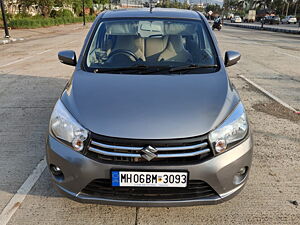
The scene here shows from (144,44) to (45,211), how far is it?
210cm

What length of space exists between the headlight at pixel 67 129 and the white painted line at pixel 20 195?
2.75 feet

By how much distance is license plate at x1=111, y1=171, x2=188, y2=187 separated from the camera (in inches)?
84.6

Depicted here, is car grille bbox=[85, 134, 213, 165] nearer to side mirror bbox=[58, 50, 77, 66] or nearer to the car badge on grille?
the car badge on grille

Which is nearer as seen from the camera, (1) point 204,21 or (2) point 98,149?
(2) point 98,149

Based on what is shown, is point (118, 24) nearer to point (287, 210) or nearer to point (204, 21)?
point (204, 21)

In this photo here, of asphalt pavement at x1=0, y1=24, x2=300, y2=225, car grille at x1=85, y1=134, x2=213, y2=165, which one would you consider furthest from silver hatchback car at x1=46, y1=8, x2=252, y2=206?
asphalt pavement at x1=0, y1=24, x2=300, y2=225

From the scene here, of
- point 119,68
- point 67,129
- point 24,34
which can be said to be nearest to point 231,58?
point 119,68

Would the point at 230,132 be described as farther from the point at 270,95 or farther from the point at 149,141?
the point at 270,95

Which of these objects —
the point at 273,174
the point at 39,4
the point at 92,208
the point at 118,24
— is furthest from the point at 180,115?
the point at 39,4

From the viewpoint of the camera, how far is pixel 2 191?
2906mm

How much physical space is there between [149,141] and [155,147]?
0.20 ft

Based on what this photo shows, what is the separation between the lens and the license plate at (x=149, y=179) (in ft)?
7.05

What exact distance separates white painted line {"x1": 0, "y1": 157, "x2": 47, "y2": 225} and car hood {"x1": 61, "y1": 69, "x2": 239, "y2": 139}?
0.99m

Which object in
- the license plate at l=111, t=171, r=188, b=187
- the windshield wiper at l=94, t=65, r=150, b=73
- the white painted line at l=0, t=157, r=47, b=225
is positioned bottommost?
the white painted line at l=0, t=157, r=47, b=225
